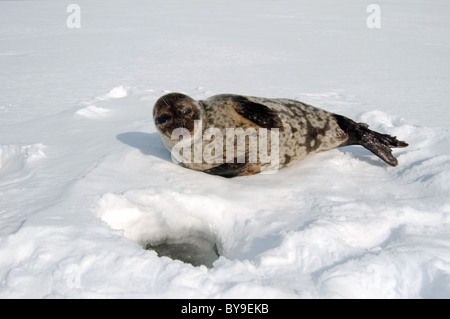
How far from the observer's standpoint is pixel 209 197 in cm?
240

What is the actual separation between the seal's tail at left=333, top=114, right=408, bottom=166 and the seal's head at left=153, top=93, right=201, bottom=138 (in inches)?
49.7

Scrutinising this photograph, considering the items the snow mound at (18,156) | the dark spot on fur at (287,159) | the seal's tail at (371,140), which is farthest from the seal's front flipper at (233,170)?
the snow mound at (18,156)

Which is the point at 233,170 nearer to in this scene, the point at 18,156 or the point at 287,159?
the point at 287,159

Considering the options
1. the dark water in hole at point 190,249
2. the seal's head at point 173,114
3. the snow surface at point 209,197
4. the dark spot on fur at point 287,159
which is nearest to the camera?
the snow surface at point 209,197

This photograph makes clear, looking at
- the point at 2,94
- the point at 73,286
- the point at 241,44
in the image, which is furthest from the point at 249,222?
the point at 241,44

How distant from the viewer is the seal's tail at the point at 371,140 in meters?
2.96

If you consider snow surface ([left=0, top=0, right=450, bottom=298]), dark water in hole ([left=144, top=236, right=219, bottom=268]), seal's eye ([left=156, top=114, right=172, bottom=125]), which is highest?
seal's eye ([left=156, top=114, right=172, bottom=125])

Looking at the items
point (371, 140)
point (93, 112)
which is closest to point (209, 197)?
point (371, 140)

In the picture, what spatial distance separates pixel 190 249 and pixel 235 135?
40.1 inches

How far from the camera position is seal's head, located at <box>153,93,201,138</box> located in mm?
2895

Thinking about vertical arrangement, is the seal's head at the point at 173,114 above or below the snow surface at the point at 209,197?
above

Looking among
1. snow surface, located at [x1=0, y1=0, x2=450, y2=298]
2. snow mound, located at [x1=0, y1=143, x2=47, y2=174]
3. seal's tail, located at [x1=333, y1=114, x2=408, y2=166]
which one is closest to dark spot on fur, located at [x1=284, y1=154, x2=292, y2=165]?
snow surface, located at [x1=0, y1=0, x2=450, y2=298]

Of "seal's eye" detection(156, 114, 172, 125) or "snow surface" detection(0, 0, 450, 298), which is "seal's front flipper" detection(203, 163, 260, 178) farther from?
"seal's eye" detection(156, 114, 172, 125)

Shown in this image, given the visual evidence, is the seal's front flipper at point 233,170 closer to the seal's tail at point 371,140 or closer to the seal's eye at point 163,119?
the seal's eye at point 163,119
